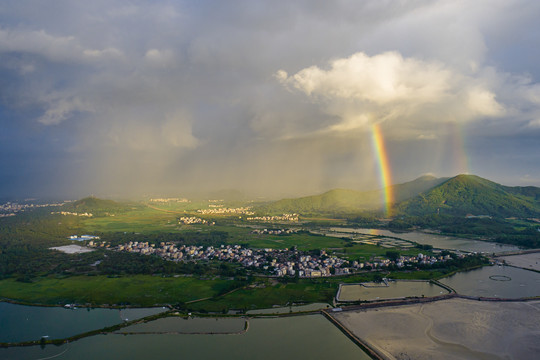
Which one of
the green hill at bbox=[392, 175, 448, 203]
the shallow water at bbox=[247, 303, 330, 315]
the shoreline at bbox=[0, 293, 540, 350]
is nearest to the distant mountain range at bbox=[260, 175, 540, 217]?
the green hill at bbox=[392, 175, 448, 203]

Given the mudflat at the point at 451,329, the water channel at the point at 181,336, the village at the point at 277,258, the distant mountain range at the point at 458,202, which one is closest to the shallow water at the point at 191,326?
the water channel at the point at 181,336

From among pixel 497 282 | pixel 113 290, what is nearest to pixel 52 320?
pixel 113 290

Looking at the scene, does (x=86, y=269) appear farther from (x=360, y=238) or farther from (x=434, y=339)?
(x=360, y=238)

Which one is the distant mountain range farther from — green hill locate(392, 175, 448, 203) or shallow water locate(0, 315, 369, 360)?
shallow water locate(0, 315, 369, 360)

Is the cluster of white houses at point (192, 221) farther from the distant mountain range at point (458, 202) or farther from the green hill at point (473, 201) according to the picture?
the green hill at point (473, 201)

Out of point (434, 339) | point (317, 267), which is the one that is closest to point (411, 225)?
point (317, 267)
